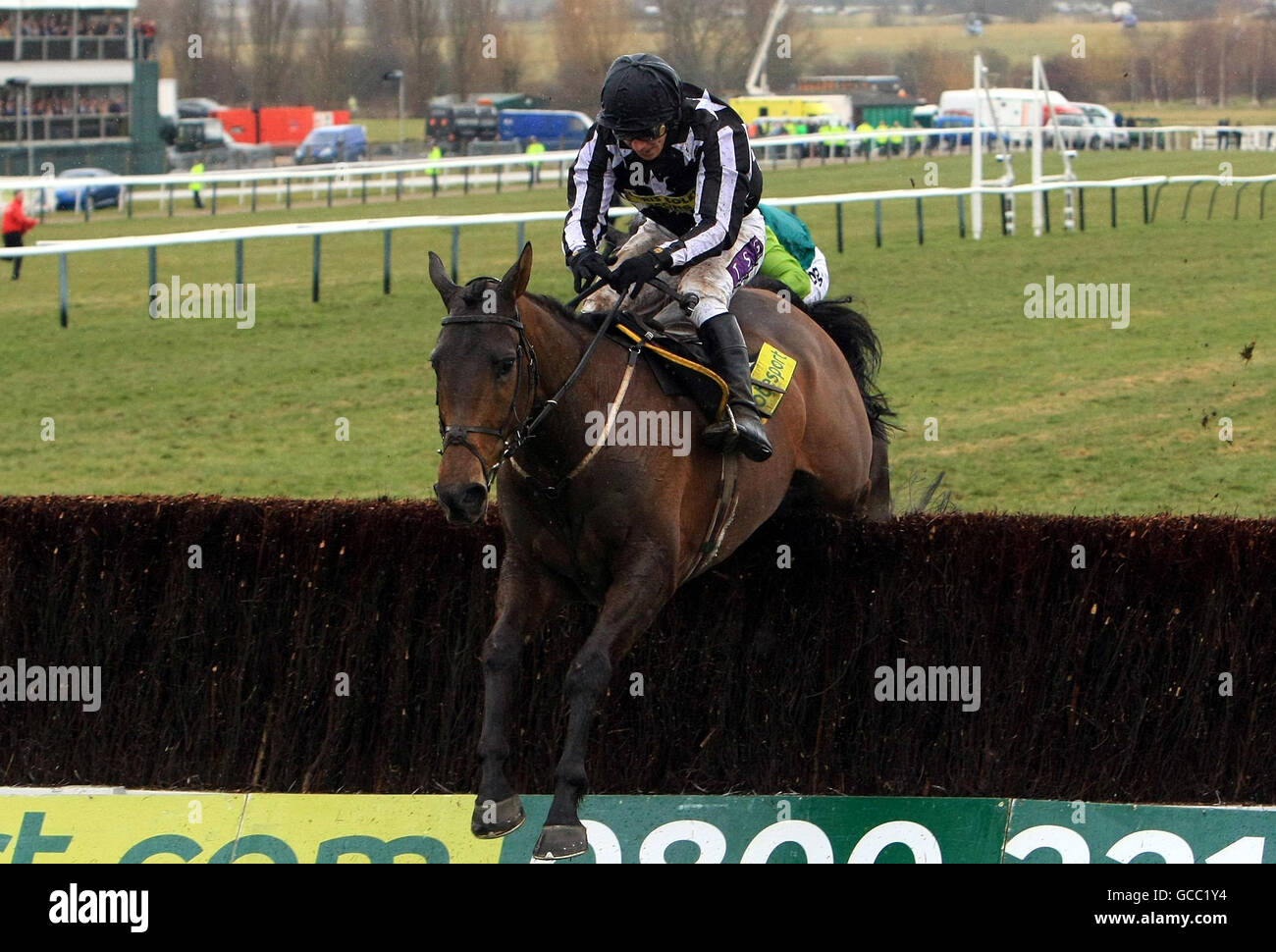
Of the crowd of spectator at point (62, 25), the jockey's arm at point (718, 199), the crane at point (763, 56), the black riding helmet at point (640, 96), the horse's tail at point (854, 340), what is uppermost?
the crowd of spectator at point (62, 25)

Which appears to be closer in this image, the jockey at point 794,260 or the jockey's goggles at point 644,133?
the jockey's goggles at point 644,133

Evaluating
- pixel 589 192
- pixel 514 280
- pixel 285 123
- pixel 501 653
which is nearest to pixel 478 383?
pixel 514 280

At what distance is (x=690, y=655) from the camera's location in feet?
18.1

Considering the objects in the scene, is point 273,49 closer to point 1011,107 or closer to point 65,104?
point 65,104

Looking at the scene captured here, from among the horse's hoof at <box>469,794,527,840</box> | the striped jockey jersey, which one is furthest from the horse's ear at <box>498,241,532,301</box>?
the horse's hoof at <box>469,794,527,840</box>

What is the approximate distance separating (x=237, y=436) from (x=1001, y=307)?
23.3ft

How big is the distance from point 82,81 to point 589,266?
27.6m

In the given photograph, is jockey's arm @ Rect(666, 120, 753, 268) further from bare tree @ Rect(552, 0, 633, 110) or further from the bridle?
bare tree @ Rect(552, 0, 633, 110)

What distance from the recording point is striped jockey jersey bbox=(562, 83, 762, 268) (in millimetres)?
5012

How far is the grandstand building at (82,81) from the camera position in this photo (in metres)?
29.2

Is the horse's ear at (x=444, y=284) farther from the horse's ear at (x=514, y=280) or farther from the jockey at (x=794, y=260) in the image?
the jockey at (x=794, y=260)

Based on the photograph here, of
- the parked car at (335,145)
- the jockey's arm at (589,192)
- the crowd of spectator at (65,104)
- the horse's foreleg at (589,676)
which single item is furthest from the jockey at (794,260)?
the crowd of spectator at (65,104)

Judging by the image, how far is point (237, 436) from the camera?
11.1 metres
